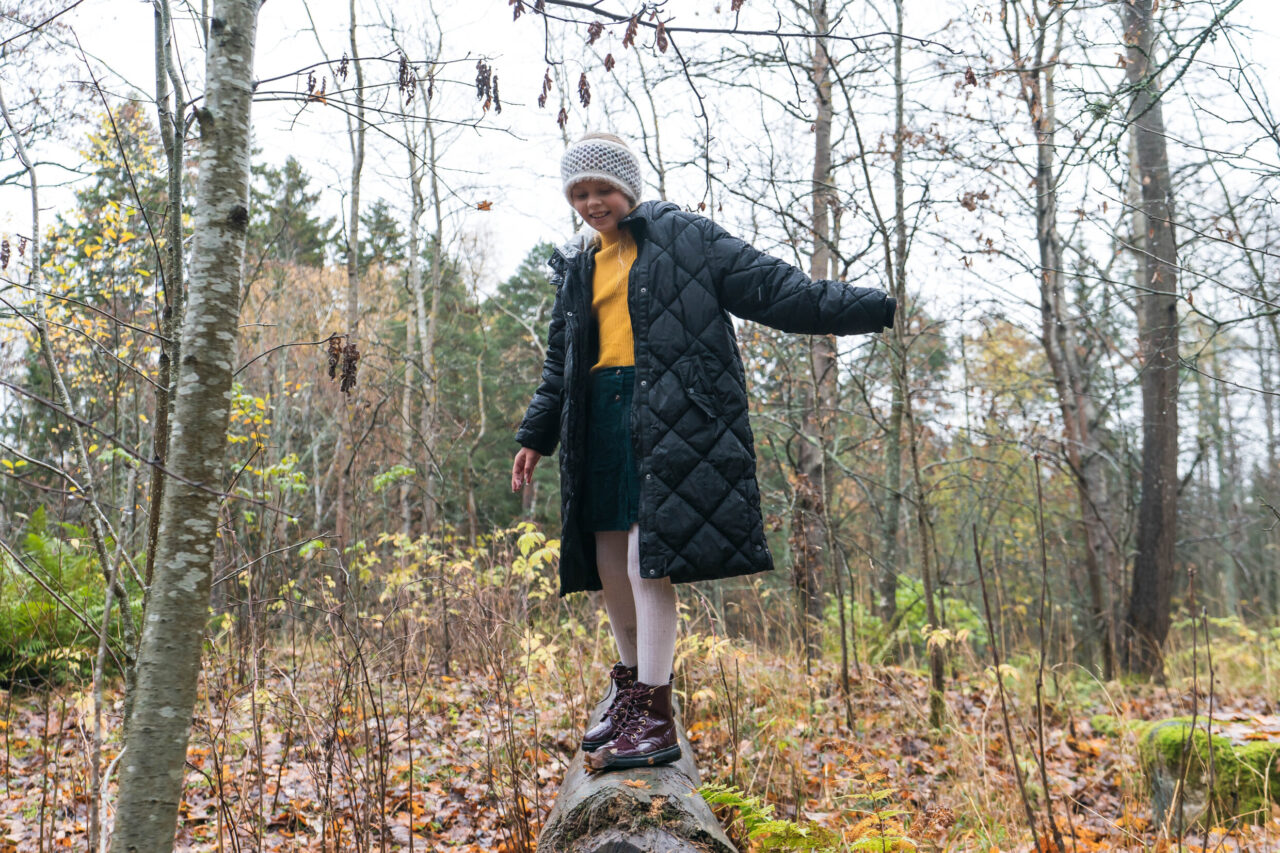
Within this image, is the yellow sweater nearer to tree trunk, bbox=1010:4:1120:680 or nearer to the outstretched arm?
the outstretched arm

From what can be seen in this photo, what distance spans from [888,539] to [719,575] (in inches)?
225

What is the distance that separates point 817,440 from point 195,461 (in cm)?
517

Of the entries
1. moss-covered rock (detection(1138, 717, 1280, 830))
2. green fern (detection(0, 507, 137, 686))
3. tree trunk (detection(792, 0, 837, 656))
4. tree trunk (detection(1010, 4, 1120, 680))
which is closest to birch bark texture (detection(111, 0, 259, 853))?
green fern (detection(0, 507, 137, 686))

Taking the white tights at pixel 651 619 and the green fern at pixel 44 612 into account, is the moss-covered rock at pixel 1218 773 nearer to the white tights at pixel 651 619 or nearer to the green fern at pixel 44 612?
the white tights at pixel 651 619

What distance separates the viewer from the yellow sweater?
2699 millimetres

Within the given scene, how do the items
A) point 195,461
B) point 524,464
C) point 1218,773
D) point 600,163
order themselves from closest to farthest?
point 195,461 < point 600,163 < point 524,464 < point 1218,773

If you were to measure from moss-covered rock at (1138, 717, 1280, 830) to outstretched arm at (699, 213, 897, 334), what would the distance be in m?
2.49

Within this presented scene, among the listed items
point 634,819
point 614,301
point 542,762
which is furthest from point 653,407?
point 542,762

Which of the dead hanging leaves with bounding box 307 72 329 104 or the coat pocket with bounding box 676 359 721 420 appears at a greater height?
the dead hanging leaves with bounding box 307 72 329 104

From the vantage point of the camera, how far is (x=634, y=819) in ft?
7.07

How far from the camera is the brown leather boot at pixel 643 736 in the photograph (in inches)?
95.8

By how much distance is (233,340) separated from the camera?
6.35ft

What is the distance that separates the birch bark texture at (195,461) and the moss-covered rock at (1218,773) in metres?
3.78

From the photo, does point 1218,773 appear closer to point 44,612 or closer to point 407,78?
point 407,78
